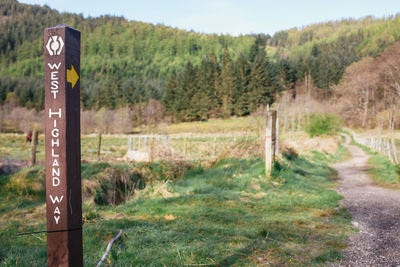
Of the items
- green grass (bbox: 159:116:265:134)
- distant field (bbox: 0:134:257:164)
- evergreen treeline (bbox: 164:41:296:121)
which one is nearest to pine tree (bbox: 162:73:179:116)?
evergreen treeline (bbox: 164:41:296:121)

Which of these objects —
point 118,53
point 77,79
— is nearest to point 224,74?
point 77,79

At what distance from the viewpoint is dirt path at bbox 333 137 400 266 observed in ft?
13.6

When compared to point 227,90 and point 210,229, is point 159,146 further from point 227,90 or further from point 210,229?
point 227,90

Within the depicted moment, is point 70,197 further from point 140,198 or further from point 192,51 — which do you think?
point 192,51

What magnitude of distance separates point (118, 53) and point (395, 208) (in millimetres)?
178016

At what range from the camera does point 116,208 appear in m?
6.73

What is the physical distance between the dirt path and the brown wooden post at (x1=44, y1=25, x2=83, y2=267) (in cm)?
319

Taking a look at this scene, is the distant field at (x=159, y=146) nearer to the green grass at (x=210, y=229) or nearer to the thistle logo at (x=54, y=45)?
the green grass at (x=210, y=229)

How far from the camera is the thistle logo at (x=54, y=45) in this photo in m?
2.39

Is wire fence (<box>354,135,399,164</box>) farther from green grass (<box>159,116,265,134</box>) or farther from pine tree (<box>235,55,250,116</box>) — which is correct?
pine tree (<box>235,55,250,116</box>)

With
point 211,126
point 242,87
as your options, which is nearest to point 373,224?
point 211,126

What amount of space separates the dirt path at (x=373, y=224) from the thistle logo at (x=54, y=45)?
3800mm

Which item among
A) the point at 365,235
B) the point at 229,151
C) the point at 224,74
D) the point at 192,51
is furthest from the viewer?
the point at 192,51

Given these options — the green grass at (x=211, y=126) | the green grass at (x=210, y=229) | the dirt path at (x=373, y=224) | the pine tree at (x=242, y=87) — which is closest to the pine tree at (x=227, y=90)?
the pine tree at (x=242, y=87)
